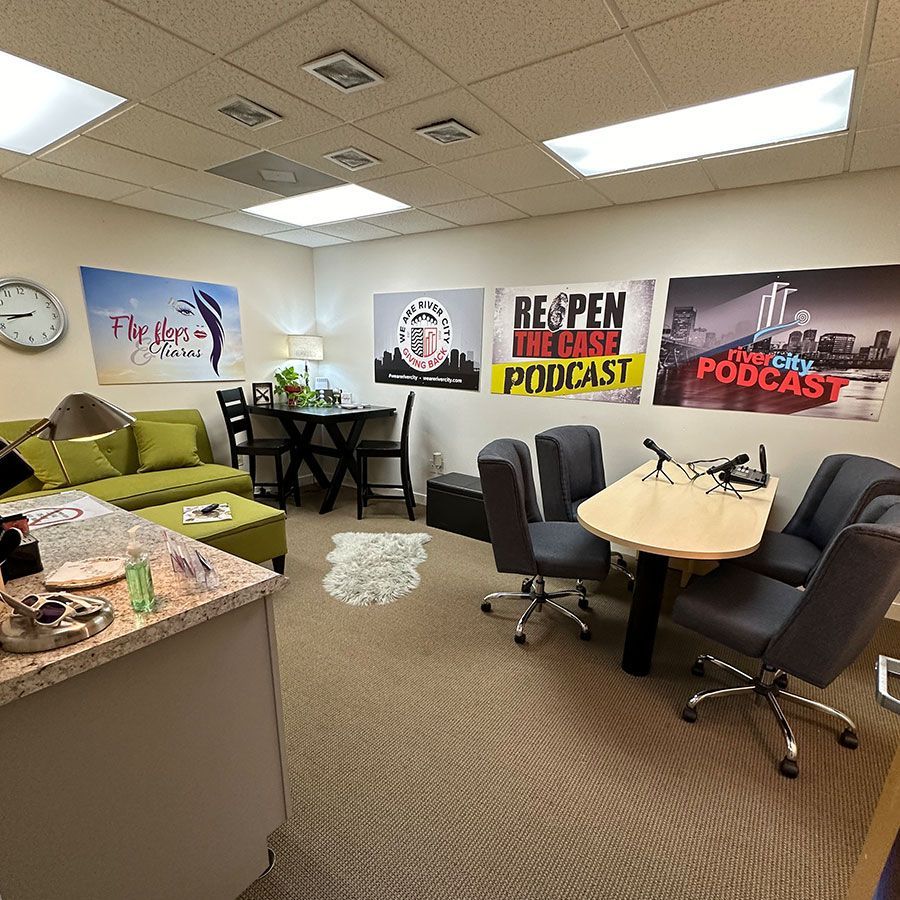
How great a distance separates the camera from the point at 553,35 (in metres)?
1.55

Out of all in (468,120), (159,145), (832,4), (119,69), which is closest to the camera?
(832,4)

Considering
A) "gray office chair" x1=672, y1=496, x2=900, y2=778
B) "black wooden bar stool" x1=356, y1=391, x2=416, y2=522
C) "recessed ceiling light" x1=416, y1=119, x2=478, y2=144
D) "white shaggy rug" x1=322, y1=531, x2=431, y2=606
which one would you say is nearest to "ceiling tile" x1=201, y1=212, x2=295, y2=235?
"black wooden bar stool" x1=356, y1=391, x2=416, y2=522

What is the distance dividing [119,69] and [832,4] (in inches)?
93.9

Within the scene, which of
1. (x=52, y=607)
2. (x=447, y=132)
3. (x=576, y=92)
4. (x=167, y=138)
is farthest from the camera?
(x=167, y=138)

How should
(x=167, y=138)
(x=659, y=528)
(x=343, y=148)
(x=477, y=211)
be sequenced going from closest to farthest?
(x=659, y=528) < (x=167, y=138) < (x=343, y=148) < (x=477, y=211)

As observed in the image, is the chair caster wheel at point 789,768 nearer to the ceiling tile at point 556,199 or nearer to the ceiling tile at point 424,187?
the ceiling tile at point 556,199

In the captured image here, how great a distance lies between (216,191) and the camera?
10.4ft

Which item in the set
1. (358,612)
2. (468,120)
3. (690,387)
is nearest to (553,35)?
(468,120)

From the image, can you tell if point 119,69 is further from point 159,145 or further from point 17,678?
point 17,678

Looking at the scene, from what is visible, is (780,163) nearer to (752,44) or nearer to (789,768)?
(752,44)

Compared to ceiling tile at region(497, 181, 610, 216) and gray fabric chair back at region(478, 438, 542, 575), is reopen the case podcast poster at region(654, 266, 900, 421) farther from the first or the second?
gray fabric chair back at region(478, 438, 542, 575)

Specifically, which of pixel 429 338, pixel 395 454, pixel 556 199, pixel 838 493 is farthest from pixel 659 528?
pixel 429 338

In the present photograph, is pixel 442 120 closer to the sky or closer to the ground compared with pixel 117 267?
closer to the sky

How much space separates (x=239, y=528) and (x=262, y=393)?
7.63 ft
